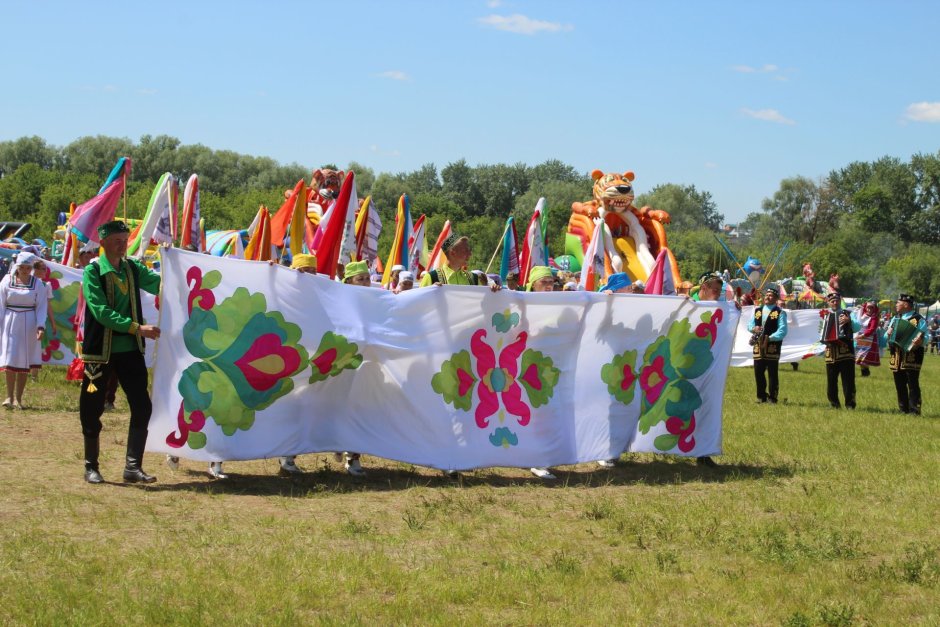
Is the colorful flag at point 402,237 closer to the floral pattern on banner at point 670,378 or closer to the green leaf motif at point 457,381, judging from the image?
the floral pattern on banner at point 670,378

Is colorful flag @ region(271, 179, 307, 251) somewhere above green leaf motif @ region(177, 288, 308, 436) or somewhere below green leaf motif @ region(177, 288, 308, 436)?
above

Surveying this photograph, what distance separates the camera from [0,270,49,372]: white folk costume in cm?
1236

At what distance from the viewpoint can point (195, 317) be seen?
8.14 meters

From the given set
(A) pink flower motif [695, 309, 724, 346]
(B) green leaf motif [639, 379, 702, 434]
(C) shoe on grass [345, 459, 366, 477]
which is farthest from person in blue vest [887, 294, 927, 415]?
(C) shoe on grass [345, 459, 366, 477]

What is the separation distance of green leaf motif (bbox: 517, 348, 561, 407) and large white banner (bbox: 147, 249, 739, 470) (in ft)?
0.04

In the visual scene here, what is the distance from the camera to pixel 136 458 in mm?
8102

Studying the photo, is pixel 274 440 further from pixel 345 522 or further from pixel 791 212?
pixel 791 212

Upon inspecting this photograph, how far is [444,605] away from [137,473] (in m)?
3.71

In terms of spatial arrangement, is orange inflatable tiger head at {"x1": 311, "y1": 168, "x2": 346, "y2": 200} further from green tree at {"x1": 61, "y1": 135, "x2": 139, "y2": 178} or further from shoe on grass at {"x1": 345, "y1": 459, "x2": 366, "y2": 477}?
green tree at {"x1": 61, "y1": 135, "x2": 139, "y2": 178}

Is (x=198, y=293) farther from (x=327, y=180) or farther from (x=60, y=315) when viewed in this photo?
(x=327, y=180)

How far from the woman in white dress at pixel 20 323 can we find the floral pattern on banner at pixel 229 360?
511 centimetres

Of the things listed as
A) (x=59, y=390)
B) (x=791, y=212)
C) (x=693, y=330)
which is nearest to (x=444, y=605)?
(x=693, y=330)

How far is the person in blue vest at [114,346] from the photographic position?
26.1 feet

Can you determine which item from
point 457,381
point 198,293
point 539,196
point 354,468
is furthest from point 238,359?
point 539,196
